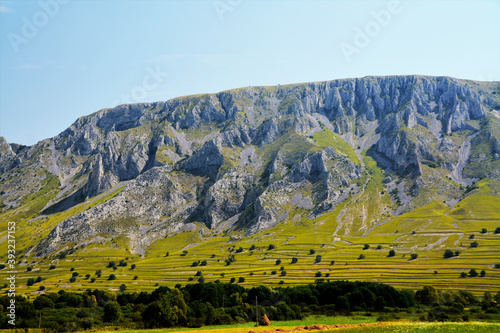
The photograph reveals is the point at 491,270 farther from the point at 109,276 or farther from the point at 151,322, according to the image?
the point at 109,276

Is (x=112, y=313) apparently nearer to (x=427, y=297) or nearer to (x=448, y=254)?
(x=427, y=297)

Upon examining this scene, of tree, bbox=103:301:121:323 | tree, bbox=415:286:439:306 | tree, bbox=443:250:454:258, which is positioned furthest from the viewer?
tree, bbox=443:250:454:258

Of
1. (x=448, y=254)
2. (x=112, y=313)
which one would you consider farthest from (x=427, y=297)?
(x=112, y=313)

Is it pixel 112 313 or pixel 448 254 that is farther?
pixel 448 254

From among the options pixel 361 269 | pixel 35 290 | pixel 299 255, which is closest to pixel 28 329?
pixel 35 290

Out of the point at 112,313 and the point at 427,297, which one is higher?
the point at 112,313

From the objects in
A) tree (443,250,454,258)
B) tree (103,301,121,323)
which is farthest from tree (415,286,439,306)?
tree (103,301,121,323)

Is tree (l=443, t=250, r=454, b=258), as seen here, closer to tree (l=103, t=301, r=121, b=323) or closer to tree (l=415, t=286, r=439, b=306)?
tree (l=415, t=286, r=439, b=306)

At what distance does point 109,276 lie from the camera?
192 meters

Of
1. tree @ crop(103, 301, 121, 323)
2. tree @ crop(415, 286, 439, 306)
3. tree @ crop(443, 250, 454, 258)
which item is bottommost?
tree @ crop(443, 250, 454, 258)

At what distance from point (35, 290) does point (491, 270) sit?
227 metres

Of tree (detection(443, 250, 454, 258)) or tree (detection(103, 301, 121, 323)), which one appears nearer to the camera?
tree (detection(103, 301, 121, 323))

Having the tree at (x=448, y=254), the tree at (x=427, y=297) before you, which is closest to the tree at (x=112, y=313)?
the tree at (x=427, y=297)

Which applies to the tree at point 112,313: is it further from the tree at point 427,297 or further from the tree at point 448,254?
the tree at point 448,254
